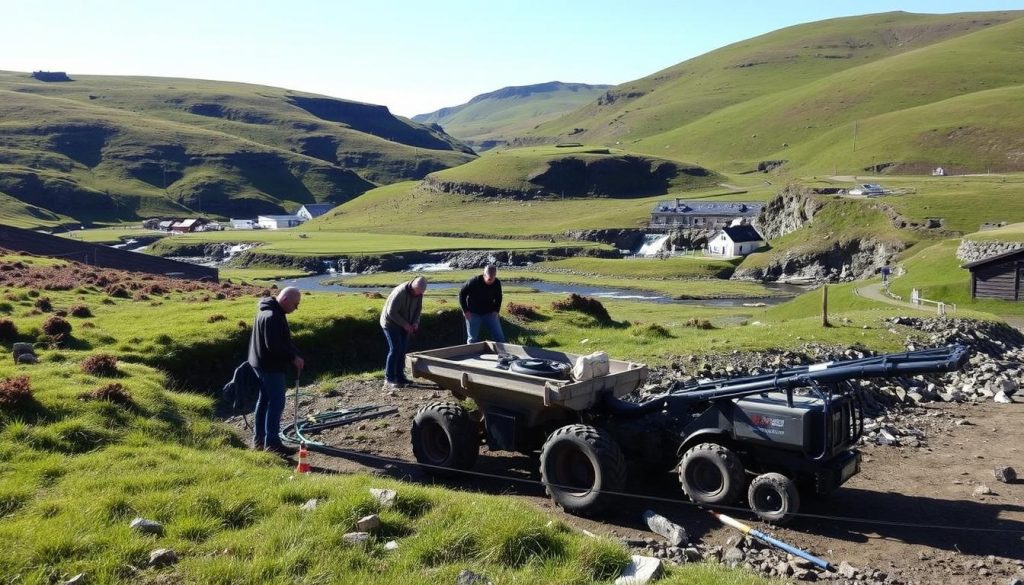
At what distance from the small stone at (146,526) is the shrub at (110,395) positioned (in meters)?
5.17

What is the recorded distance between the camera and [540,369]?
1251 centimetres

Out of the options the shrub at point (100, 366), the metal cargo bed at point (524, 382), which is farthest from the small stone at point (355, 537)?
the shrub at point (100, 366)

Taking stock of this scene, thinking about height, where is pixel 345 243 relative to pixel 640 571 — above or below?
below

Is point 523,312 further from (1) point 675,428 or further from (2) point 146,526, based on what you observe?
(2) point 146,526

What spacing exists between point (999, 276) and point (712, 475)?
48.6 m

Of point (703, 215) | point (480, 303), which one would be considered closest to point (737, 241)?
point (703, 215)

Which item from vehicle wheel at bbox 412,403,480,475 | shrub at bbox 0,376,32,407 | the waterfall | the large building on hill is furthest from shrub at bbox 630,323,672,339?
the large building on hill

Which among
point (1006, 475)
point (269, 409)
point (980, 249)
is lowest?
point (1006, 475)

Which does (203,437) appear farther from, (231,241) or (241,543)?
(231,241)

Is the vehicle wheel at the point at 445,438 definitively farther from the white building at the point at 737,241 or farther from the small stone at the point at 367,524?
the white building at the point at 737,241

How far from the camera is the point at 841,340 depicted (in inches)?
952

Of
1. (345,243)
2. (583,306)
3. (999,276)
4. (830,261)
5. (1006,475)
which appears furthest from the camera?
(345,243)

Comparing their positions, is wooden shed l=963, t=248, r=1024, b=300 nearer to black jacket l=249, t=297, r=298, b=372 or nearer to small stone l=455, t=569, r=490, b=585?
black jacket l=249, t=297, r=298, b=372

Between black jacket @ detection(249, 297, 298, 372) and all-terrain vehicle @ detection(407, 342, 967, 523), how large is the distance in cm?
257
